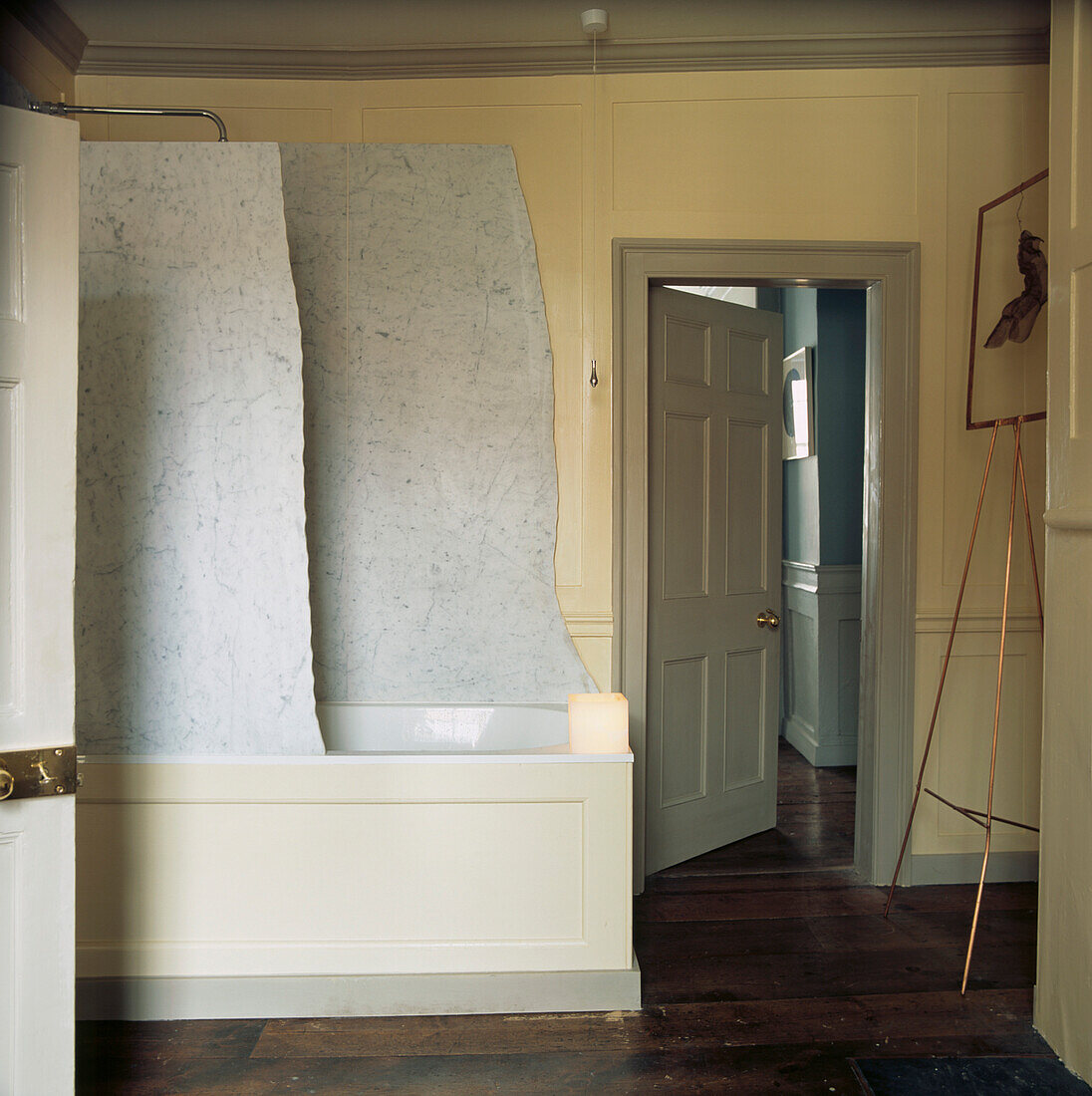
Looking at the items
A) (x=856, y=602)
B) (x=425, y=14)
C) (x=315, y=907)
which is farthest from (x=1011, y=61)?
(x=315, y=907)

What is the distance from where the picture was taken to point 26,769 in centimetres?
159

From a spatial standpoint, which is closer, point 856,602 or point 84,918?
point 84,918

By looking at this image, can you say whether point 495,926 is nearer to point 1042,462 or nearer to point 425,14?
point 1042,462

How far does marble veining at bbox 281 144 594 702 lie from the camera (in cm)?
302

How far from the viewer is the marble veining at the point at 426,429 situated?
9.90ft

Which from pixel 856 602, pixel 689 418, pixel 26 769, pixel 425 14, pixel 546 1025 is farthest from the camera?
pixel 856 602

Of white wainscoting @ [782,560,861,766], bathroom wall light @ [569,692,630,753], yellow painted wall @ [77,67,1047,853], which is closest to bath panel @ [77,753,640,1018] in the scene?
→ bathroom wall light @ [569,692,630,753]

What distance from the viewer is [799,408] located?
189 inches

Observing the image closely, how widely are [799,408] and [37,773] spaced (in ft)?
13.5

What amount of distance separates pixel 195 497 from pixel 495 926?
1389 millimetres

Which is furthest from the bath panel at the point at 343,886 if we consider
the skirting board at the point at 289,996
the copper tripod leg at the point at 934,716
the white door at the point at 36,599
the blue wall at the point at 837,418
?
the blue wall at the point at 837,418

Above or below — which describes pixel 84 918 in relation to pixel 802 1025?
above

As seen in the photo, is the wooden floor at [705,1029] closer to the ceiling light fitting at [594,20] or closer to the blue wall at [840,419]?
the blue wall at [840,419]

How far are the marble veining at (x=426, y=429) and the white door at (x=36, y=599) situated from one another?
1.41m
